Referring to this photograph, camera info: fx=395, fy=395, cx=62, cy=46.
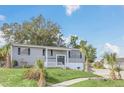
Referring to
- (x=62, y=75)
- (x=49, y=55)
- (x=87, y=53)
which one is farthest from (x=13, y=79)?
(x=49, y=55)

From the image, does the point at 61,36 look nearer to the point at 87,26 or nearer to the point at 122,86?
the point at 87,26

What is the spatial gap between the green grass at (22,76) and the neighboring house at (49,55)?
129 centimetres

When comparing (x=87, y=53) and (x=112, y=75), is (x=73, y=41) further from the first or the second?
(x=112, y=75)

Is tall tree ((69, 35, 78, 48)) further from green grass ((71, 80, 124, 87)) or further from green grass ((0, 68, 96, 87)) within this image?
green grass ((71, 80, 124, 87))

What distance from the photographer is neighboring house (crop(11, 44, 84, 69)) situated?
47.0 feet

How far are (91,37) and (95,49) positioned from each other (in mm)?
399

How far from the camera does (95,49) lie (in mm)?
12398

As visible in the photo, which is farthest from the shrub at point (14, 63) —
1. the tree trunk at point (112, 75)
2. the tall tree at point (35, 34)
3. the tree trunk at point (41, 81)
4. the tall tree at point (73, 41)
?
the tree trunk at point (112, 75)

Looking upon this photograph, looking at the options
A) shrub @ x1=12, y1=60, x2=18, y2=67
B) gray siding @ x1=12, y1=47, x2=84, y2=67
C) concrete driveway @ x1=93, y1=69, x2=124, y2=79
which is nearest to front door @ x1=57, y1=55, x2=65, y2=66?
gray siding @ x1=12, y1=47, x2=84, y2=67

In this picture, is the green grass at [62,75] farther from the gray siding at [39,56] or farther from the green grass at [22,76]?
the gray siding at [39,56]

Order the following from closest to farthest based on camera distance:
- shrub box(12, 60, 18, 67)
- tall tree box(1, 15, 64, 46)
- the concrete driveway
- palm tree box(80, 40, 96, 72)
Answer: the concrete driveway < palm tree box(80, 40, 96, 72) < shrub box(12, 60, 18, 67) < tall tree box(1, 15, 64, 46)

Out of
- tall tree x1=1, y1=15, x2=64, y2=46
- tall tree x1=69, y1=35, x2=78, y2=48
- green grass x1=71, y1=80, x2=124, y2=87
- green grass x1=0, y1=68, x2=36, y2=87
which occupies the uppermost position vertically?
tall tree x1=1, y1=15, x2=64, y2=46

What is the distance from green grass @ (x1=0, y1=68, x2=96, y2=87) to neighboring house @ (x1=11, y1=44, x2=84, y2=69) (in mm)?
1286

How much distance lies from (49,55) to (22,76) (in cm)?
374
